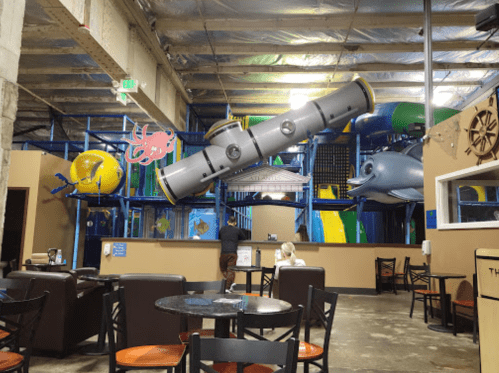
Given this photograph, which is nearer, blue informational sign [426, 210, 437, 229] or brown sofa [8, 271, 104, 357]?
brown sofa [8, 271, 104, 357]

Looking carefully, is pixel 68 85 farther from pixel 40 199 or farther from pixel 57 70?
Answer: pixel 40 199

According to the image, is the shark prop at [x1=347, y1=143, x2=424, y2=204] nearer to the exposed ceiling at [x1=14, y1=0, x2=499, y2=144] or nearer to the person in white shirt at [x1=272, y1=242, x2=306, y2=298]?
the exposed ceiling at [x1=14, y1=0, x2=499, y2=144]

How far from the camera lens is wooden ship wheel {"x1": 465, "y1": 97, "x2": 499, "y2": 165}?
16.5 feet

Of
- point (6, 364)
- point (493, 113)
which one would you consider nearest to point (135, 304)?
point (6, 364)

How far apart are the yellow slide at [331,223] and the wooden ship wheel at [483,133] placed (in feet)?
19.3

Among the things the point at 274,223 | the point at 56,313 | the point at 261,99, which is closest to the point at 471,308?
the point at 56,313

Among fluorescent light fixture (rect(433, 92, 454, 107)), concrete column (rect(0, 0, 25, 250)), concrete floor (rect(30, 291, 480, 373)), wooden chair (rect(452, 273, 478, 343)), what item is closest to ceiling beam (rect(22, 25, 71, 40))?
concrete column (rect(0, 0, 25, 250))

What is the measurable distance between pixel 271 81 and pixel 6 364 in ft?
30.0

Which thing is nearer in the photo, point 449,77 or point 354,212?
point 449,77

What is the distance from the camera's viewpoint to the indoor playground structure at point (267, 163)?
29.6 ft

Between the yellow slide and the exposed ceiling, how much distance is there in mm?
2816

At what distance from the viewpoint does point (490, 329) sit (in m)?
2.50

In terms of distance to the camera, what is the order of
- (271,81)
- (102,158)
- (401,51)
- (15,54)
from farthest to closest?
(271,81) < (102,158) < (401,51) < (15,54)

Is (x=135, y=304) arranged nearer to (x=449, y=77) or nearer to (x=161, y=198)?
(x=161, y=198)
